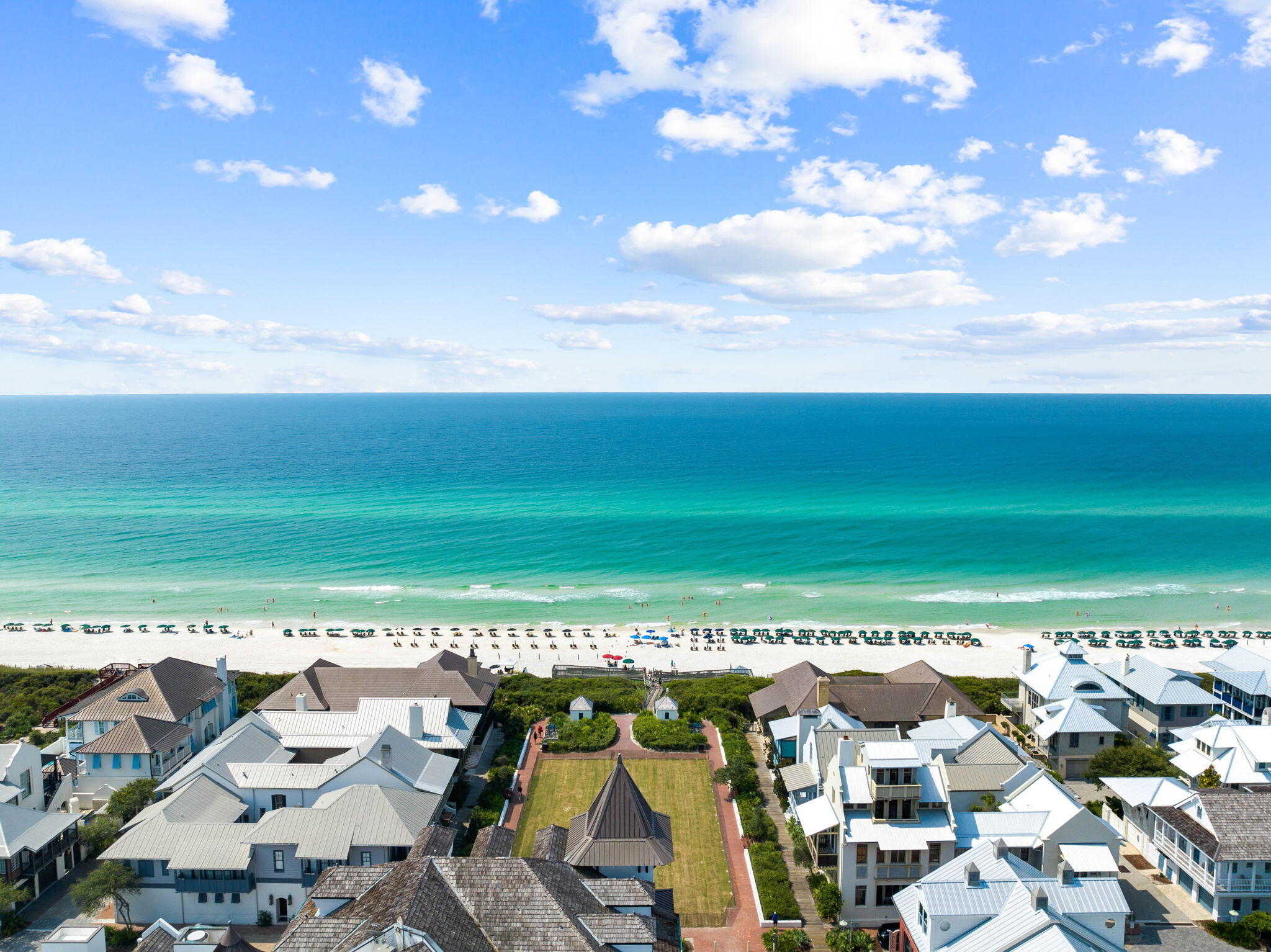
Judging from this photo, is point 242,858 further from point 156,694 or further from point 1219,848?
point 1219,848

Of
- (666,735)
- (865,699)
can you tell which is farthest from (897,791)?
(666,735)

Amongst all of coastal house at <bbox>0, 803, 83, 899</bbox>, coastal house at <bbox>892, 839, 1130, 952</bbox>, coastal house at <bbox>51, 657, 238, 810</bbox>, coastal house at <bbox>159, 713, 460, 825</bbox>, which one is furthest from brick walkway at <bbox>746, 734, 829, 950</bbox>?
coastal house at <bbox>51, 657, 238, 810</bbox>

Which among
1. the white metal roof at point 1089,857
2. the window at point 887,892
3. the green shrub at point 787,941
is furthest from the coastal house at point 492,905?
the white metal roof at point 1089,857

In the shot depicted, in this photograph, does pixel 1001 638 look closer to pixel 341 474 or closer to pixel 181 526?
pixel 181 526

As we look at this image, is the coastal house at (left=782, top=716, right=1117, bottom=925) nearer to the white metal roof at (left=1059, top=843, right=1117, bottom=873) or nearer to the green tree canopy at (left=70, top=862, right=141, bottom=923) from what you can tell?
the white metal roof at (left=1059, top=843, right=1117, bottom=873)

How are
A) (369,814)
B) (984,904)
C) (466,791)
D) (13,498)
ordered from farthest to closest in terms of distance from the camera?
(13,498) < (466,791) < (369,814) < (984,904)

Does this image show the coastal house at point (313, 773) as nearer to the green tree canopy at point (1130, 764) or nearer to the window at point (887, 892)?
→ the window at point (887, 892)

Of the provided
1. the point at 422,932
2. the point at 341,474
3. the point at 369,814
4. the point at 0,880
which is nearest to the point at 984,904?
the point at 422,932
